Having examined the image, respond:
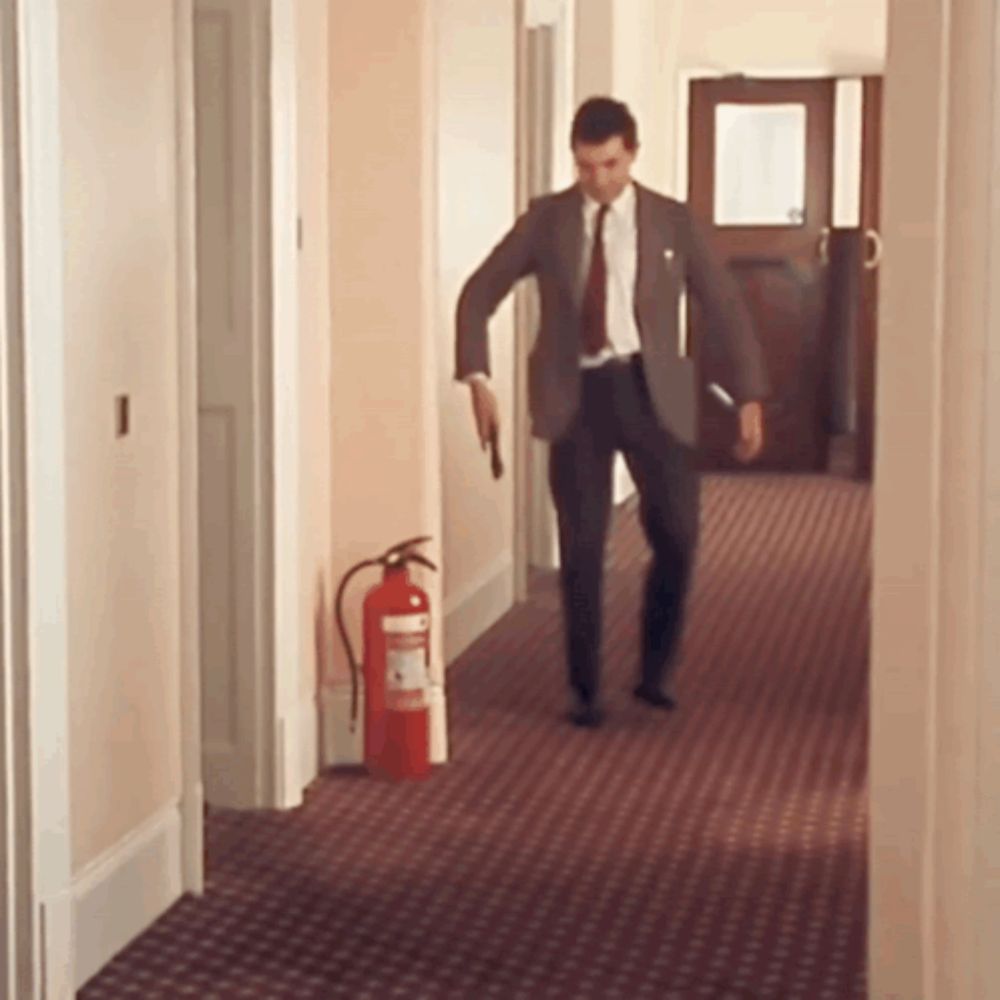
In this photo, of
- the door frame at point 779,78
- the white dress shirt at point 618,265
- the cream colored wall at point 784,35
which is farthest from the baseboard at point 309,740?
the cream colored wall at point 784,35

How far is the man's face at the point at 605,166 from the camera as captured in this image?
6043mm

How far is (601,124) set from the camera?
19.8ft

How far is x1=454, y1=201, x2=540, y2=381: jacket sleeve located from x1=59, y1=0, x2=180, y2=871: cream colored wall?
160 cm

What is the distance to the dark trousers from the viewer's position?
6.04 m

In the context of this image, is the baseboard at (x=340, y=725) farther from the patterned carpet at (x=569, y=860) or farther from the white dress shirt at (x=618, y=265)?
the white dress shirt at (x=618, y=265)

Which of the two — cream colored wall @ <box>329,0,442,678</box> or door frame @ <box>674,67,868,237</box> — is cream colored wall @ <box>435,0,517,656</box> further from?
door frame @ <box>674,67,868,237</box>

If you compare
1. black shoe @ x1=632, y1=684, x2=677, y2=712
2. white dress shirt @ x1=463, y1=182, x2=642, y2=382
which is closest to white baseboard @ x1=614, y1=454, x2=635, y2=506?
black shoe @ x1=632, y1=684, x2=677, y2=712

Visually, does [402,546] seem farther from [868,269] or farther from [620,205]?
[868,269]

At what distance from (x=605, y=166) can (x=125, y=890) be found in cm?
248

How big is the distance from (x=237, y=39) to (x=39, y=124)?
1497 mm

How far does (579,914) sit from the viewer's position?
4.56 meters

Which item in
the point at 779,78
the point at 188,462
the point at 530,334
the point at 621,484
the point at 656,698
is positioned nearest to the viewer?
the point at 188,462

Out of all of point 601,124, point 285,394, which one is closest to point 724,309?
point 601,124

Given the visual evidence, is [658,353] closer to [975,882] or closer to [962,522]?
[962,522]
